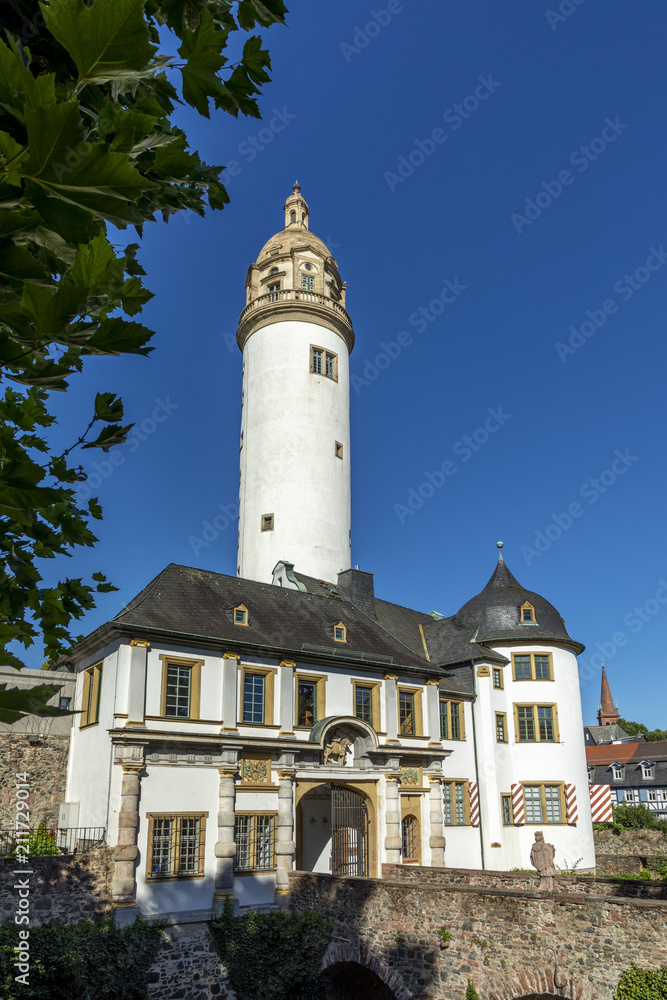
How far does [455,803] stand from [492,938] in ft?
48.5

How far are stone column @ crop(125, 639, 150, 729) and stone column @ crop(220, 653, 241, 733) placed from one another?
273 cm

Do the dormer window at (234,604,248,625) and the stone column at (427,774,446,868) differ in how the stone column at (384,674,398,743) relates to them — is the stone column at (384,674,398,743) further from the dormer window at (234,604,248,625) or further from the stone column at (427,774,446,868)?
the dormer window at (234,604,248,625)

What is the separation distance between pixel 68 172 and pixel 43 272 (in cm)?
40

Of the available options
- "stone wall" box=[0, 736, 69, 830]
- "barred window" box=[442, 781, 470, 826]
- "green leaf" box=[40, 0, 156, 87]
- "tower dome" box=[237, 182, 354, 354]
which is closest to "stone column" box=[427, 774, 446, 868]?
"barred window" box=[442, 781, 470, 826]

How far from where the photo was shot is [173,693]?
24.4m

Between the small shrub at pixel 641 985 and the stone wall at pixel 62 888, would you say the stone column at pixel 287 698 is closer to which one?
the stone wall at pixel 62 888

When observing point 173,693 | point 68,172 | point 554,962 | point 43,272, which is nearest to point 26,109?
point 68,172

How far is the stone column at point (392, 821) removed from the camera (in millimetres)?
27125

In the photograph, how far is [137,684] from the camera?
2336 centimetres

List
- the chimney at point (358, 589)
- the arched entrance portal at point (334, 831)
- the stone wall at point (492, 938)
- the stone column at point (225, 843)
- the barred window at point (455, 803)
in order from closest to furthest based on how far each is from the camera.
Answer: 1. the stone wall at point (492, 938)
2. the stone column at point (225, 843)
3. the arched entrance portal at point (334, 831)
4. the barred window at point (455, 803)
5. the chimney at point (358, 589)

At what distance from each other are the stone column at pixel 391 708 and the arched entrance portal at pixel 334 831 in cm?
252

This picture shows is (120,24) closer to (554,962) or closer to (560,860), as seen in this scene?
(554,962)

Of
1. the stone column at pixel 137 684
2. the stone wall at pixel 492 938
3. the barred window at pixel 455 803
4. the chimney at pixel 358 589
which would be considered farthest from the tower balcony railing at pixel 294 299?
the stone wall at pixel 492 938

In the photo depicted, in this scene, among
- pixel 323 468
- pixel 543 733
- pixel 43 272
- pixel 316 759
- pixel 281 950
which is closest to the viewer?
pixel 43 272
